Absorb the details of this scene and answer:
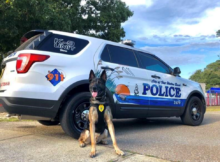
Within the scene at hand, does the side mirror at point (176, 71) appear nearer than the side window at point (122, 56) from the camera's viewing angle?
No

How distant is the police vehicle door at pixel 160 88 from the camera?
18.4 ft

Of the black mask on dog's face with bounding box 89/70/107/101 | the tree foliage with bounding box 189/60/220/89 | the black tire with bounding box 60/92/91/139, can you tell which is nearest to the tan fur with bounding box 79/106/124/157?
the black mask on dog's face with bounding box 89/70/107/101

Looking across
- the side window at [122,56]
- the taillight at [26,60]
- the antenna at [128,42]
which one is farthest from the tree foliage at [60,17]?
the taillight at [26,60]

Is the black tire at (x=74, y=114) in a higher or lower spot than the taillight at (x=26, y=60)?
lower

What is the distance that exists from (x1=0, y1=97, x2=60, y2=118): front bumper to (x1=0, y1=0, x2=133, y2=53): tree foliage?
4.95 meters

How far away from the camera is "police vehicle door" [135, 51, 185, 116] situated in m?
5.62

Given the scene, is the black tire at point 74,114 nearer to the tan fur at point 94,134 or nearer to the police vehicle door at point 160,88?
the tan fur at point 94,134

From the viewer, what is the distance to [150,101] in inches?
219

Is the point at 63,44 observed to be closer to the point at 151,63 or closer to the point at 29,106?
the point at 29,106

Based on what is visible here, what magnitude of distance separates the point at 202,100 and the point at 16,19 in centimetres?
714

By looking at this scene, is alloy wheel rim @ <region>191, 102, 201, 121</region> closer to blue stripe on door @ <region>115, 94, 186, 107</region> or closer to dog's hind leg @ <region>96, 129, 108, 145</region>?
blue stripe on door @ <region>115, 94, 186, 107</region>

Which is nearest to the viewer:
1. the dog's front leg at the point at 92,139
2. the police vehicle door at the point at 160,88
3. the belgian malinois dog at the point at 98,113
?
the dog's front leg at the point at 92,139

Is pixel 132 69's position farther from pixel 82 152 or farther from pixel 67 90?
pixel 82 152

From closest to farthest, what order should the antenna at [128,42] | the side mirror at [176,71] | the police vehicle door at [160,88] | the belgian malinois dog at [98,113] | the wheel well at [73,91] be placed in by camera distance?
the belgian malinois dog at [98,113] → the wheel well at [73,91] → the police vehicle door at [160,88] → the antenna at [128,42] → the side mirror at [176,71]
